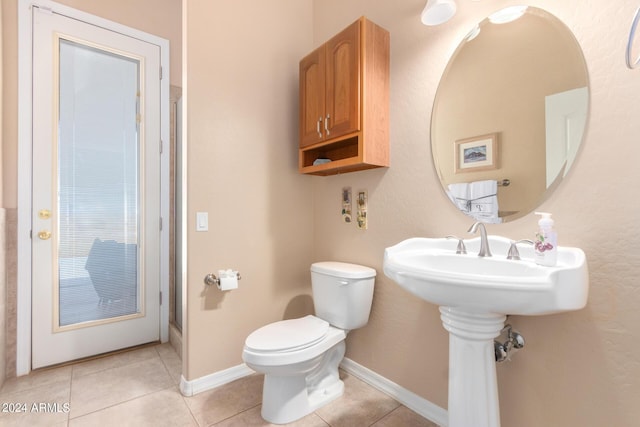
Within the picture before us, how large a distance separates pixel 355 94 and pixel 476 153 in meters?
0.68

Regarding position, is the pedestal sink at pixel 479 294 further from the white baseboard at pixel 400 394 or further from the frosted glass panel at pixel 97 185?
the frosted glass panel at pixel 97 185

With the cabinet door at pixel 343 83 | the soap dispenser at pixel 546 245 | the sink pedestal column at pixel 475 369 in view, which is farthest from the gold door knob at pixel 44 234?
the soap dispenser at pixel 546 245

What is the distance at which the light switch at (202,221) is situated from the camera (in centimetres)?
174

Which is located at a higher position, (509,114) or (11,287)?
(509,114)

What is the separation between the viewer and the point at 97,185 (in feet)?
7.13

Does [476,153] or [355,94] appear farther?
[355,94]

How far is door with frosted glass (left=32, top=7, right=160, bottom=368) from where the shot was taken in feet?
6.45

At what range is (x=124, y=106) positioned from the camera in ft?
7.46

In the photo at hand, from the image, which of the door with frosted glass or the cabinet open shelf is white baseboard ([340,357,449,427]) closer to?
the cabinet open shelf

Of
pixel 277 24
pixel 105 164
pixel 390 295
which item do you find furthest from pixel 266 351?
pixel 277 24

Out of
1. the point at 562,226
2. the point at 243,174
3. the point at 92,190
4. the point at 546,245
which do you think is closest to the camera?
the point at 546,245

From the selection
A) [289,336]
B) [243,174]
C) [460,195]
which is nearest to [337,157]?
[243,174]

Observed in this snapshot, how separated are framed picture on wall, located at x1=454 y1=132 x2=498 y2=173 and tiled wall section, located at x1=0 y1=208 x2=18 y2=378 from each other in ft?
8.71

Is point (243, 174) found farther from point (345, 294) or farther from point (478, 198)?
point (478, 198)
